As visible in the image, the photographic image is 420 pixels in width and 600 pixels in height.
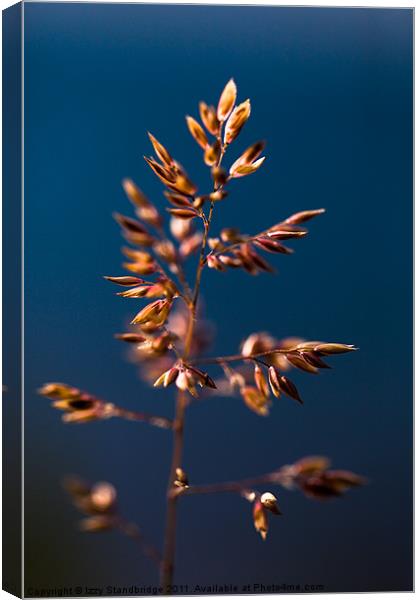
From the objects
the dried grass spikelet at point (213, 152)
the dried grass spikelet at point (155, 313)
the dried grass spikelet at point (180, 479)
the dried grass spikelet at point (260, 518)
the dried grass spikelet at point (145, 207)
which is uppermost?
the dried grass spikelet at point (213, 152)

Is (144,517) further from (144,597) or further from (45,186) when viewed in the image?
(45,186)

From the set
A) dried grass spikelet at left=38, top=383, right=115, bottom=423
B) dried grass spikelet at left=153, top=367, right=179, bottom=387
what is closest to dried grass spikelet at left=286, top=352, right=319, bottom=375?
dried grass spikelet at left=153, top=367, right=179, bottom=387

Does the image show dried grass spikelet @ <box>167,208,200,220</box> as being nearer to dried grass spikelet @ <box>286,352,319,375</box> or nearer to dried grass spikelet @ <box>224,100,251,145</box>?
dried grass spikelet @ <box>224,100,251,145</box>

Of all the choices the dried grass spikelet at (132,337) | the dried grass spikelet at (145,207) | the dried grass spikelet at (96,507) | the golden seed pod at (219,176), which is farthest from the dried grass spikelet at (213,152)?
the dried grass spikelet at (96,507)

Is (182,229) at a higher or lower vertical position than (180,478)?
higher

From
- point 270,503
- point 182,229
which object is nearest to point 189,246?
point 182,229

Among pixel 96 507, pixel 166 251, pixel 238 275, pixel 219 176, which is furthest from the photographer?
pixel 238 275

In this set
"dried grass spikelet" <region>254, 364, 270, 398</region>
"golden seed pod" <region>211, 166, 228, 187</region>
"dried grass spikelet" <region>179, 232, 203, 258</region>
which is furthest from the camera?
"dried grass spikelet" <region>179, 232, 203, 258</region>

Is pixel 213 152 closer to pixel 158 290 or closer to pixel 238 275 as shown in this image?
pixel 158 290

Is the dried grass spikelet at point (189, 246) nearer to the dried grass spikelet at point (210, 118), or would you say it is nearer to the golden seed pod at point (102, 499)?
the dried grass spikelet at point (210, 118)
